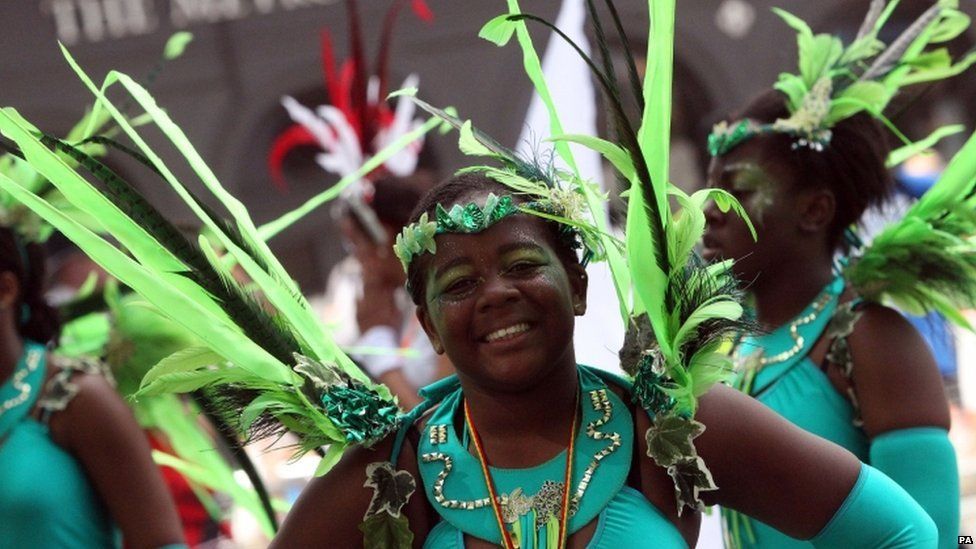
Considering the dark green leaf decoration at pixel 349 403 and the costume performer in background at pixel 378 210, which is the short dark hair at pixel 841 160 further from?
the dark green leaf decoration at pixel 349 403

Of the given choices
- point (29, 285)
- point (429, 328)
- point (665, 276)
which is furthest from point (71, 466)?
point (665, 276)

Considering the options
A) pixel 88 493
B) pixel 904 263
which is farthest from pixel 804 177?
pixel 88 493

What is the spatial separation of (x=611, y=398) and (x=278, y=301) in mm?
554

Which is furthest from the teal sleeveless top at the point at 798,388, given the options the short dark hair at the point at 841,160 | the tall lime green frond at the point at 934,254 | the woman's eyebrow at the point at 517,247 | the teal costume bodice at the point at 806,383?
the woman's eyebrow at the point at 517,247

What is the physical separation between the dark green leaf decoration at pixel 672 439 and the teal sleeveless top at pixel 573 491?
0.06m

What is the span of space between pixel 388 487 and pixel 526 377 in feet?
0.97

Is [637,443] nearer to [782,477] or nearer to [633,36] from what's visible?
[782,477]

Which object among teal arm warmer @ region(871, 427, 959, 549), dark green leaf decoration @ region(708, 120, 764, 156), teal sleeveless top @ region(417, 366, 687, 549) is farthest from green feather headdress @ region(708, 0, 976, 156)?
teal sleeveless top @ region(417, 366, 687, 549)

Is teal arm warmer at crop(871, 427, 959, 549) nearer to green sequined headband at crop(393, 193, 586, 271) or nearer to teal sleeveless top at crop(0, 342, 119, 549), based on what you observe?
green sequined headband at crop(393, 193, 586, 271)

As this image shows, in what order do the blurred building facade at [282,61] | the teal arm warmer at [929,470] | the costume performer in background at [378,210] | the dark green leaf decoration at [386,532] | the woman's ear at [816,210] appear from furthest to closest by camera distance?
the blurred building facade at [282,61] → the costume performer in background at [378,210] → the woman's ear at [816,210] → the teal arm warmer at [929,470] → the dark green leaf decoration at [386,532]

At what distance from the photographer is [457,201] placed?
2.53 m

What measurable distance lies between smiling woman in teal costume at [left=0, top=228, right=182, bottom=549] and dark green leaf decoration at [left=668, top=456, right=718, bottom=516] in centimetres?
145

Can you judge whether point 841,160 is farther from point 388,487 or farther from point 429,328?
point 388,487

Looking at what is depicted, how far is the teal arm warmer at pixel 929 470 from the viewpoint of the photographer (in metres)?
3.13
